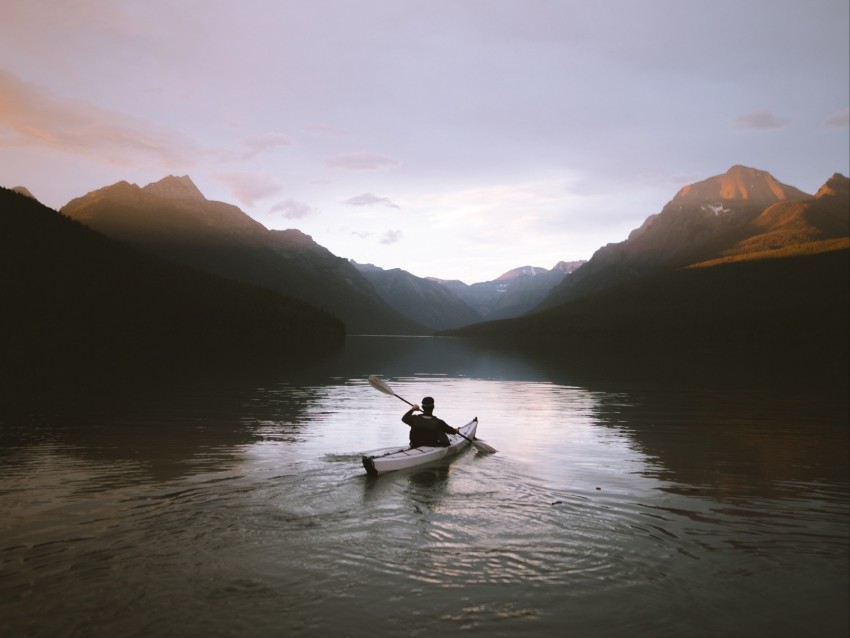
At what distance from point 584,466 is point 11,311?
168164mm

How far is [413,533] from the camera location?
14.8 meters

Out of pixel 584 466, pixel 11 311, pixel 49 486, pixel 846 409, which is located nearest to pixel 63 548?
pixel 49 486

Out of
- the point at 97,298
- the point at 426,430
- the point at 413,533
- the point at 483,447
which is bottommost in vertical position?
the point at 413,533

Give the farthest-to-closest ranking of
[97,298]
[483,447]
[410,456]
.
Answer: [97,298] < [483,447] < [410,456]

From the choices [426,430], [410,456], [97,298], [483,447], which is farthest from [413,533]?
[97,298]

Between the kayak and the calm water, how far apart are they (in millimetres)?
530

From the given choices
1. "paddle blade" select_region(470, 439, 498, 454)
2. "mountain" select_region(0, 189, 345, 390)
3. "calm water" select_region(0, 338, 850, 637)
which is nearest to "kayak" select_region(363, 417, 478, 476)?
"paddle blade" select_region(470, 439, 498, 454)

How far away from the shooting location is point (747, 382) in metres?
63.4

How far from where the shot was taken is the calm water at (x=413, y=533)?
411 inches

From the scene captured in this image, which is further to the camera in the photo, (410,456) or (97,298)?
(97,298)

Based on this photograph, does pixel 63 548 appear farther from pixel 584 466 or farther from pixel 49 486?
pixel 584 466

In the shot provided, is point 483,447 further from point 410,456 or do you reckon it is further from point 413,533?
point 413,533

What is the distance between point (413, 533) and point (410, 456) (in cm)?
715

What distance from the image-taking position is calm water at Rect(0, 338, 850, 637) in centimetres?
1044
